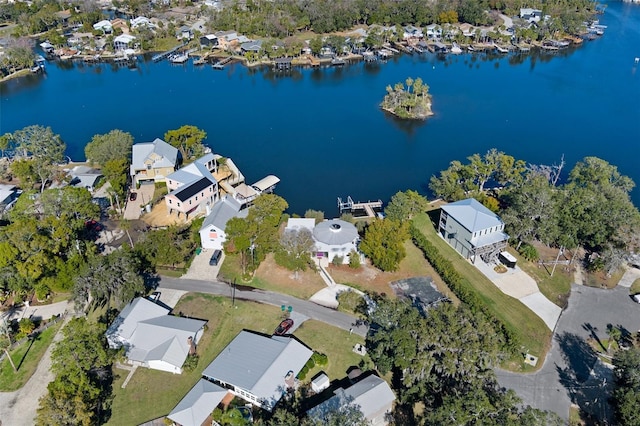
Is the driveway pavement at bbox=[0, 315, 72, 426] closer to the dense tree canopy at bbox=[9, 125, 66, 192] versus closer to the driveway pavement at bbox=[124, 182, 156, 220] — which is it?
the driveway pavement at bbox=[124, 182, 156, 220]

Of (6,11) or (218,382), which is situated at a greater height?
(6,11)

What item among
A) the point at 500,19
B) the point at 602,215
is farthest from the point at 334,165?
the point at 500,19

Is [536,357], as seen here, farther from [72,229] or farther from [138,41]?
[138,41]

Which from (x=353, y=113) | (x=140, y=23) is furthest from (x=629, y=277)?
(x=140, y=23)

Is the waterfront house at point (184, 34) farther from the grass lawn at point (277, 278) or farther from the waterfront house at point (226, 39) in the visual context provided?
the grass lawn at point (277, 278)

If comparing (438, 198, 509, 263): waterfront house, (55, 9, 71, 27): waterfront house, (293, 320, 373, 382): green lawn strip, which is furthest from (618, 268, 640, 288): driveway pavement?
(55, 9, 71, 27): waterfront house

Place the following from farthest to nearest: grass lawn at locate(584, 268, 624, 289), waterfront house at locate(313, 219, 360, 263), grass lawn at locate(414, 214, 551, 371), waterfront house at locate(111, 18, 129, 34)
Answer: waterfront house at locate(111, 18, 129, 34) → waterfront house at locate(313, 219, 360, 263) → grass lawn at locate(584, 268, 624, 289) → grass lawn at locate(414, 214, 551, 371)
